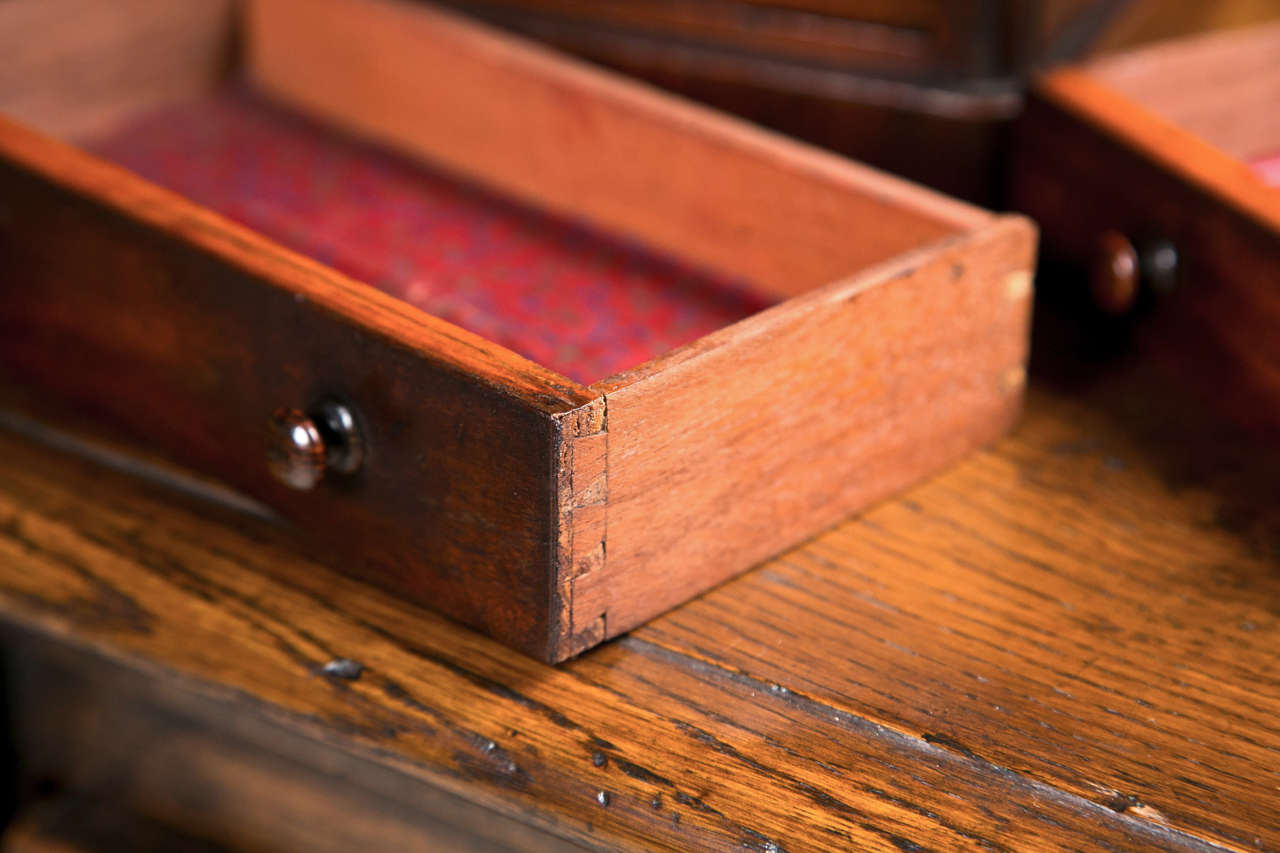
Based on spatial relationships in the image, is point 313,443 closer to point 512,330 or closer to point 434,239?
point 512,330

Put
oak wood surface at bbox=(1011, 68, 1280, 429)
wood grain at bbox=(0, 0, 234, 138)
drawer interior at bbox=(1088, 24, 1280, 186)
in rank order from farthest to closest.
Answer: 1. wood grain at bbox=(0, 0, 234, 138)
2. drawer interior at bbox=(1088, 24, 1280, 186)
3. oak wood surface at bbox=(1011, 68, 1280, 429)

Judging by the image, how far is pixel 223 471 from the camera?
2.98ft

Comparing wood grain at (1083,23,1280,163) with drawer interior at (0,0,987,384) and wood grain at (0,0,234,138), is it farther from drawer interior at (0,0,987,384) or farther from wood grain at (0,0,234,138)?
wood grain at (0,0,234,138)

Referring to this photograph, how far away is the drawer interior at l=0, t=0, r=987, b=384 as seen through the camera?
3.23ft

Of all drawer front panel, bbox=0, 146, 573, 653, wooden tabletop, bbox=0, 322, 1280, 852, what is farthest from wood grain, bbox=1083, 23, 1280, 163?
drawer front panel, bbox=0, 146, 573, 653

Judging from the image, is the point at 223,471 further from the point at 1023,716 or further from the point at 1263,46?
the point at 1263,46

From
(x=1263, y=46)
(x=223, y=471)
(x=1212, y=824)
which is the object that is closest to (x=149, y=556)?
(x=223, y=471)

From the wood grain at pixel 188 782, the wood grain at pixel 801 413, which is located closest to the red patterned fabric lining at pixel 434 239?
the wood grain at pixel 801 413

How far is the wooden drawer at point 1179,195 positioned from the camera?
918 mm

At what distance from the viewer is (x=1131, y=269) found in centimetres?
97

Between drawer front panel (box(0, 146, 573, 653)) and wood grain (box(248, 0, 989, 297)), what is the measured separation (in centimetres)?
30

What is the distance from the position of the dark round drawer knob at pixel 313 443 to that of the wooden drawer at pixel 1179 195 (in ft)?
1.55

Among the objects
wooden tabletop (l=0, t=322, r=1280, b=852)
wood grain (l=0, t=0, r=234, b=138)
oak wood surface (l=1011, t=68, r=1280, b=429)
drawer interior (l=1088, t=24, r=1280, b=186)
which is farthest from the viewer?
wood grain (l=0, t=0, r=234, b=138)

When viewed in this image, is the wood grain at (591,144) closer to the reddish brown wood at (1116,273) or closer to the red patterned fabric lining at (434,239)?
the red patterned fabric lining at (434,239)
